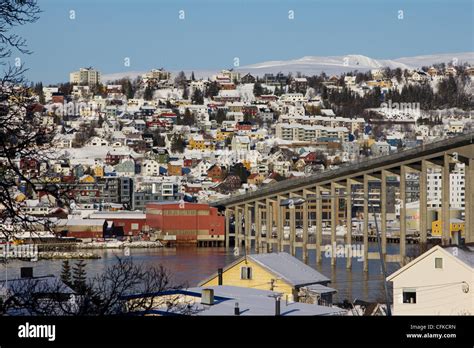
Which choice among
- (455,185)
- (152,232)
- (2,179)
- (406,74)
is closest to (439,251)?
(2,179)

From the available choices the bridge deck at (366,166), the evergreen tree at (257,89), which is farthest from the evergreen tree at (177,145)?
the bridge deck at (366,166)

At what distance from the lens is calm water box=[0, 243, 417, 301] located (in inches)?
780

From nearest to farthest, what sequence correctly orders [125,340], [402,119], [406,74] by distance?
1. [125,340]
2. [402,119]
3. [406,74]

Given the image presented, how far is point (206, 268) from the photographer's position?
86.8 feet

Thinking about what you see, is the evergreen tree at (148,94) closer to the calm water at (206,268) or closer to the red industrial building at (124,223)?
the red industrial building at (124,223)

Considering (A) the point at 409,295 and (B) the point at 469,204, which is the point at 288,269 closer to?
(A) the point at 409,295

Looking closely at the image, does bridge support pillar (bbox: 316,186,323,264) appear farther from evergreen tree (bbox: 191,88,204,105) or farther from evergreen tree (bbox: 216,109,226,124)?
evergreen tree (bbox: 191,88,204,105)

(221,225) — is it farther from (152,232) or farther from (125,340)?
(125,340)

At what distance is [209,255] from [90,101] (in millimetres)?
79223

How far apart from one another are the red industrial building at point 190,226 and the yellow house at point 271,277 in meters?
27.7

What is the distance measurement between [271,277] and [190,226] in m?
29.3

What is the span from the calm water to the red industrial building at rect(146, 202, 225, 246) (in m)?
2.82

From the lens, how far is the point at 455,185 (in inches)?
2234

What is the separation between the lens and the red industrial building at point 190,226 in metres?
43.0
